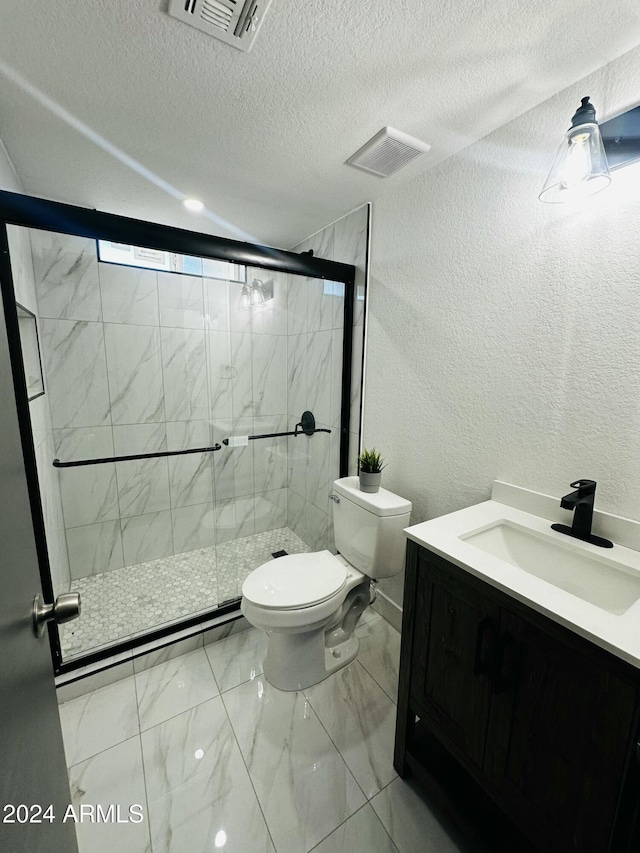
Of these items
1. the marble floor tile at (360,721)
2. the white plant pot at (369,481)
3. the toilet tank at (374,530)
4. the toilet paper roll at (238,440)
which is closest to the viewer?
the marble floor tile at (360,721)

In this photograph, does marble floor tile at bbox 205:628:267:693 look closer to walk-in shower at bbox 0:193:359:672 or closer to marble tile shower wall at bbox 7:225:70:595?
walk-in shower at bbox 0:193:359:672

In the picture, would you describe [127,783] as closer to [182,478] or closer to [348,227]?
[182,478]

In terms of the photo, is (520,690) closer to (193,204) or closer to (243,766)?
(243,766)

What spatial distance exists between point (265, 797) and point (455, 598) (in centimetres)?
95

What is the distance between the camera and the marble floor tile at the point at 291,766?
3.66 feet

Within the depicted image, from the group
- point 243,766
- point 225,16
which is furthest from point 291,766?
point 225,16

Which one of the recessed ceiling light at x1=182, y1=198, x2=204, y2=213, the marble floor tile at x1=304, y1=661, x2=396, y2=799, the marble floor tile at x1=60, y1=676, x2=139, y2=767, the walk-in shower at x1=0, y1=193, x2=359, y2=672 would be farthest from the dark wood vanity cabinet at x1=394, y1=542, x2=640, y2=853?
the recessed ceiling light at x1=182, y1=198, x2=204, y2=213

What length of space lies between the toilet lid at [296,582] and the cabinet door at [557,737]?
0.74m

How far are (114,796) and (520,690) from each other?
1338mm

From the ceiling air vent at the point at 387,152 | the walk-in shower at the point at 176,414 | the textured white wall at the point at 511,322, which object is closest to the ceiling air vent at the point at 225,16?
the ceiling air vent at the point at 387,152

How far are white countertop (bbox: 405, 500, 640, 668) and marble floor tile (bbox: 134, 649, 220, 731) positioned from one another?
1231 millimetres

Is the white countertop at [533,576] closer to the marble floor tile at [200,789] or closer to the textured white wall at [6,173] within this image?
the marble floor tile at [200,789]

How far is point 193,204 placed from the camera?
1.92 m

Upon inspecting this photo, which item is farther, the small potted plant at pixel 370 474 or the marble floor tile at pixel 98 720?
the small potted plant at pixel 370 474
